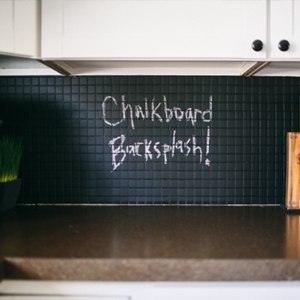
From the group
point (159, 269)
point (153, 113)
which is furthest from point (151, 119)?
point (159, 269)

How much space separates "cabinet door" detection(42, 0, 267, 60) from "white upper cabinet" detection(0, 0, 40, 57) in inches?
1.3

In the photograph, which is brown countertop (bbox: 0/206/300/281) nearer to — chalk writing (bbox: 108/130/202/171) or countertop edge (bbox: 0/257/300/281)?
countertop edge (bbox: 0/257/300/281)

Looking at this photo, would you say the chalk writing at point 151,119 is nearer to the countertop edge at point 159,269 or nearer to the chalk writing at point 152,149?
the chalk writing at point 152,149

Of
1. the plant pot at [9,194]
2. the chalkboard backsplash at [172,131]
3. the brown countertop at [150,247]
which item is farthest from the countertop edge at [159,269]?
the chalkboard backsplash at [172,131]

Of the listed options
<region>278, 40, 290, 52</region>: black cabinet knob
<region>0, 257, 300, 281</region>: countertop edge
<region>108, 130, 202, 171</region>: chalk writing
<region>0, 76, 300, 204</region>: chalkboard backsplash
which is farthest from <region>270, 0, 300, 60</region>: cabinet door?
<region>0, 257, 300, 281</region>: countertop edge

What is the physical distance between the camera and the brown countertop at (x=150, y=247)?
0.63m

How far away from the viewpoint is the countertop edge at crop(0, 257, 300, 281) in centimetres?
63

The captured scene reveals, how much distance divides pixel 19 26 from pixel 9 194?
0.55m

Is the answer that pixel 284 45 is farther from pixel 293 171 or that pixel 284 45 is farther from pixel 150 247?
pixel 150 247

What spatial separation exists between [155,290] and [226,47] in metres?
0.69

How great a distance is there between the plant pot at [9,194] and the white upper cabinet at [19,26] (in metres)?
0.44

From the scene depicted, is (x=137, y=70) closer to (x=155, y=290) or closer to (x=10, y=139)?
(x=10, y=139)

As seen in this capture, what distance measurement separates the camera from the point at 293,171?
111cm

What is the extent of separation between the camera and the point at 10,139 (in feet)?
3.92
